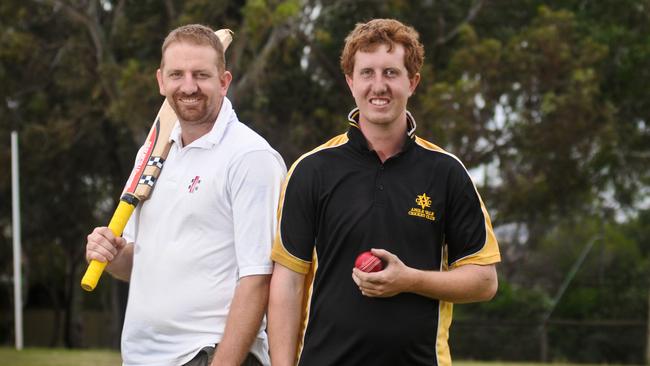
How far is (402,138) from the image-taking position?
4.12 metres

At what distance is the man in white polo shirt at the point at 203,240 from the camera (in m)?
4.11

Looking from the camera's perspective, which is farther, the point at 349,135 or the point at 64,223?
the point at 64,223

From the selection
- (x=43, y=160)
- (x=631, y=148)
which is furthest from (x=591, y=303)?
(x=43, y=160)

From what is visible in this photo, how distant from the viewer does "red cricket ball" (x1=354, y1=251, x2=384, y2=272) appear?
3752 millimetres

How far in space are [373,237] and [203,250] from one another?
665 millimetres

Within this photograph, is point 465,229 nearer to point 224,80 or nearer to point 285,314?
point 285,314

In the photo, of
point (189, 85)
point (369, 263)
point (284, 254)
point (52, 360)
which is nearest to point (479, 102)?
point (52, 360)

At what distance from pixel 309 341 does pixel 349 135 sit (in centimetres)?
75

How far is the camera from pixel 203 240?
4191mm

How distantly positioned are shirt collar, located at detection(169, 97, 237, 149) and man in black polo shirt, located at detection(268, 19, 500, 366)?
0.40 metres

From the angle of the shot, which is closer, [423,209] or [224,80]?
[423,209]

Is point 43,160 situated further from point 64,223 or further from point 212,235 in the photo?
point 212,235

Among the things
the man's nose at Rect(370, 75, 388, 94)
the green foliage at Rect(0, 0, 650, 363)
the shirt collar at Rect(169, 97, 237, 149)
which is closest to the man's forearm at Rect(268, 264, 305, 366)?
the shirt collar at Rect(169, 97, 237, 149)

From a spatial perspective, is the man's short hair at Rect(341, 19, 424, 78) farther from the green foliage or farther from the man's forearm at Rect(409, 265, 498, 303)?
the green foliage
